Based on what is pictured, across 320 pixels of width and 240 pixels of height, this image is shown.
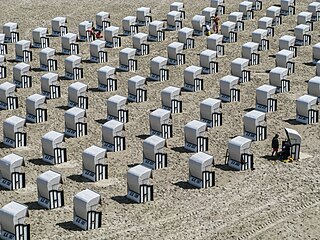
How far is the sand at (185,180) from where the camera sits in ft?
→ 131

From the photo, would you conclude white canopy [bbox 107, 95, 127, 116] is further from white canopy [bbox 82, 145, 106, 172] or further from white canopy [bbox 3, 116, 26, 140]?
white canopy [bbox 82, 145, 106, 172]

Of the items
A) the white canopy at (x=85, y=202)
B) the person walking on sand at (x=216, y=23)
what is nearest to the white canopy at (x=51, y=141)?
the white canopy at (x=85, y=202)

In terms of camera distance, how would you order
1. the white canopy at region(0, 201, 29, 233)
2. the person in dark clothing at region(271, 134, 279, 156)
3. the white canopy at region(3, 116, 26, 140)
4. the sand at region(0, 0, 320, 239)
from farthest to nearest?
the white canopy at region(3, 116, 26, 140) < the person in dark clothing at region(271, 134, 279, 156) < the sand at region(0, 0, 320, 239) < the white canopy at region(0, 201, 29, 233)

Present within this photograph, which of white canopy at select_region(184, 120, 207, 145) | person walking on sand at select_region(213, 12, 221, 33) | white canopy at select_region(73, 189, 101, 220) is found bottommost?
white canopy at select_region(73, 189, 101, 220)

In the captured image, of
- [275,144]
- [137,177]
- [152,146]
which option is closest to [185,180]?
[152,146]

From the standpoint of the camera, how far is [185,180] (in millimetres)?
45000

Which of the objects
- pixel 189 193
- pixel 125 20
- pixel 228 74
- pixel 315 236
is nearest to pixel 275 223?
pixel 315 236

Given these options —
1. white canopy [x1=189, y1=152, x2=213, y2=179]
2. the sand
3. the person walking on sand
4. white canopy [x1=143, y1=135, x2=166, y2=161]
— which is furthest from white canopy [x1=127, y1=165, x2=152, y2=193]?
the person walking on sand

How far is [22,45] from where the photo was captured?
6469cm

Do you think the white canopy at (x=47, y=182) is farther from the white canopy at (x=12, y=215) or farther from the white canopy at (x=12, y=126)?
the white canopy at (x=12, y=126)

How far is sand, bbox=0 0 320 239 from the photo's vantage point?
40.0 metres

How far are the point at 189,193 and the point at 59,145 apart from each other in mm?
7763

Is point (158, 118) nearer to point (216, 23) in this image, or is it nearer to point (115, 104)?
point (115, 104)

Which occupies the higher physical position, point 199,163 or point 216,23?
point 216,23
